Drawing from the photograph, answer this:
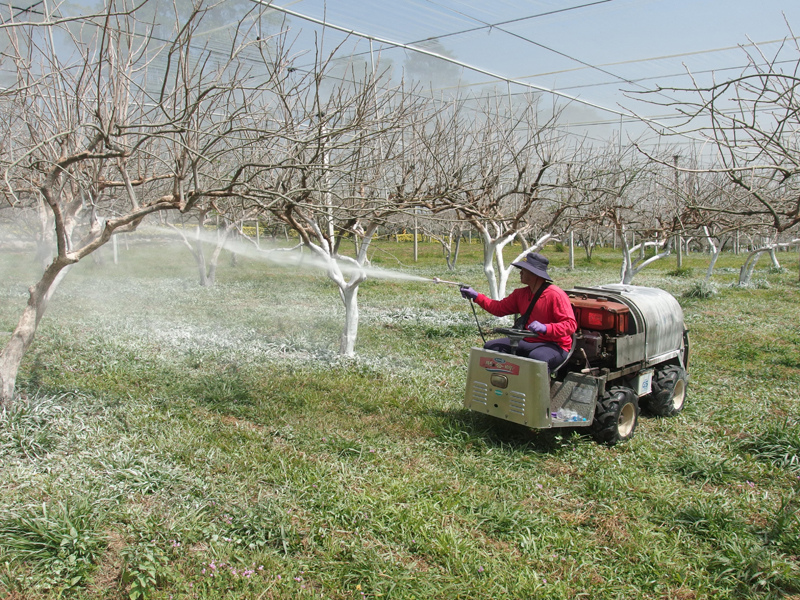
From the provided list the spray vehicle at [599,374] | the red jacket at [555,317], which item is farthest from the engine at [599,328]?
the red jacket at [555,317]

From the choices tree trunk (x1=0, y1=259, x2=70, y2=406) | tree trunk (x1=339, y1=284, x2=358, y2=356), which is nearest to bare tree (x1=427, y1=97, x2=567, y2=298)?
→ tree trunk (x1=339, y1=284, x2=358, y2=356)

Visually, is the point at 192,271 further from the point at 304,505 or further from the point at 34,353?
the point at 304,505

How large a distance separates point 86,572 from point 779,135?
6635 mm

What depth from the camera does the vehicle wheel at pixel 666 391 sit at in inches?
281

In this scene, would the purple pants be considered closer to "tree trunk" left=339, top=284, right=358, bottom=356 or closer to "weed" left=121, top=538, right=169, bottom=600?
"weed" left=121, top=538, right=169, bottom=600

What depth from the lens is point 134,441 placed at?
18.8ft

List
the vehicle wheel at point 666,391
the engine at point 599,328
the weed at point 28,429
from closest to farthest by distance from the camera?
the weed at point 28,429 → the engine at point 599,328 → the vehicle wheel at point 666,391

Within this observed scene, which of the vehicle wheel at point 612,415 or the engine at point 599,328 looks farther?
the engine at point 599,328

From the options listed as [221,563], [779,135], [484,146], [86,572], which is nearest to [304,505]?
[221,563]

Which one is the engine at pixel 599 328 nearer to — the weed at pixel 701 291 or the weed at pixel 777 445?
the weed at pixel 777 445

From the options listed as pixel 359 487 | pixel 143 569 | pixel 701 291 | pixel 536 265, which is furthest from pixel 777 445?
pixel 701 291

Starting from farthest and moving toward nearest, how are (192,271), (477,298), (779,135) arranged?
1. (192,271)
2. (477,298)
3. (779,135)

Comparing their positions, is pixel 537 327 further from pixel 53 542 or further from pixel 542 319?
pixel 53 542

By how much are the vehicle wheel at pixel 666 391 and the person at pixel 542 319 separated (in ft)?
6.09
